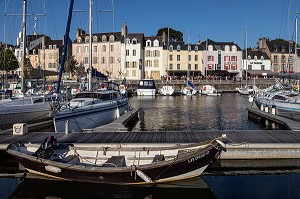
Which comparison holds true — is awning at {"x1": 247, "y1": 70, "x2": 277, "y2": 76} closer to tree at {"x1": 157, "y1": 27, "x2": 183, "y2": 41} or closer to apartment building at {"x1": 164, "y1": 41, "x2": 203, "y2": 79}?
apartment building at {"x1": 164, "y1": 41, "x2": 203, "y2": 79}

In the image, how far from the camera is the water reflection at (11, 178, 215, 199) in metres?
14.2

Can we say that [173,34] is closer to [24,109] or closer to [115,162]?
[24,109]

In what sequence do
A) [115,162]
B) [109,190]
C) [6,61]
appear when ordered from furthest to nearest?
[6,61]
[115,162]
[109,190]

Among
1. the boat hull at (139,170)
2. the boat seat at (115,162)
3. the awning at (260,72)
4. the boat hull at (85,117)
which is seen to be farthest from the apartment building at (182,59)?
the boat hull at (139,170)

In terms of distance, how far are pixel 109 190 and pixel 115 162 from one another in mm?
1252

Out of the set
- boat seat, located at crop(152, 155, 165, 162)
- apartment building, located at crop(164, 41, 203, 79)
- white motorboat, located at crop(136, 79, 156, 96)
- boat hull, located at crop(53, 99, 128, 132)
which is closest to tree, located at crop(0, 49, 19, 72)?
boat hull, located at crop(53, 99, 128, 132)

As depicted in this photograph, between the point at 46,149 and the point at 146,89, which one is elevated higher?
the point at 146,89

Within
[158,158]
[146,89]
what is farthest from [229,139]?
[146,89]

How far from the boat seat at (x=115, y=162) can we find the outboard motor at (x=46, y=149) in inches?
103

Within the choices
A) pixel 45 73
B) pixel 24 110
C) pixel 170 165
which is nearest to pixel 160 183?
pixel 170 165

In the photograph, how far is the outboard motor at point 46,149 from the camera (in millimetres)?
15438

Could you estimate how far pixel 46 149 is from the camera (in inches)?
615

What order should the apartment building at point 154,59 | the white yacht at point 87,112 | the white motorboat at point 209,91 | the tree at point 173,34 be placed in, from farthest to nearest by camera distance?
the tree at point 173,34, the apartment building at point 154,59, the white motorboat at point 209,91, the white yacht at point 87,112

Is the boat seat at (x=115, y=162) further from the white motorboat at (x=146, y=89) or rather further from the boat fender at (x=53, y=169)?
the white motorboat at (x=146, y=89)
